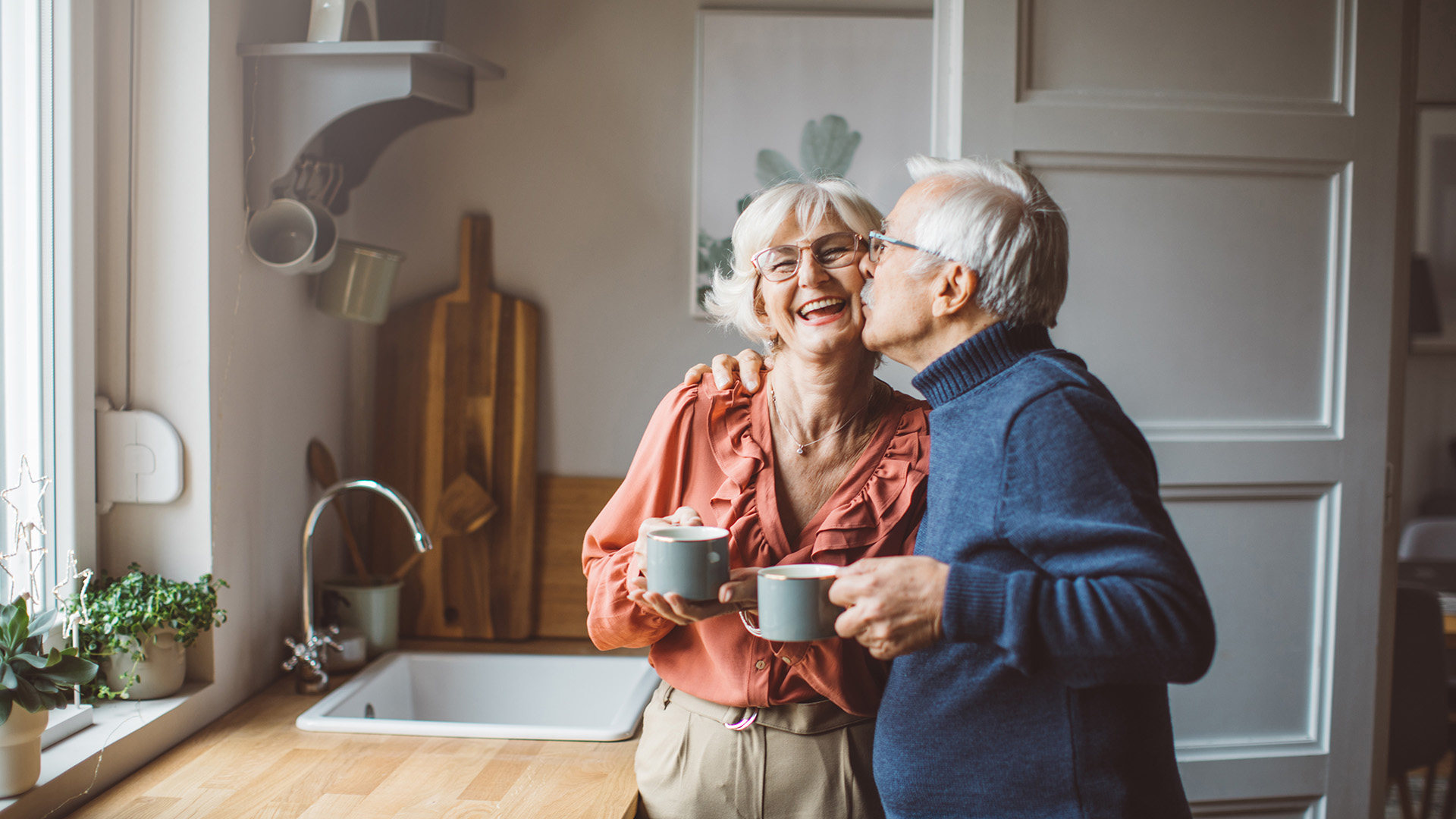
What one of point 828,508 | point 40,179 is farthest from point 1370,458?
point 40,179

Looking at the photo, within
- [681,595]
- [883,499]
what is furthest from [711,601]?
[883,499]

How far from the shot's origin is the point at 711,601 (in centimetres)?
104

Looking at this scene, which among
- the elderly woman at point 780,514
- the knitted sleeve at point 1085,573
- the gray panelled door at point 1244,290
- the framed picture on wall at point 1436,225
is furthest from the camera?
the framed picture on wall at point 1436,225

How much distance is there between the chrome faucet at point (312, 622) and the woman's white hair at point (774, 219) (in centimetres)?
73

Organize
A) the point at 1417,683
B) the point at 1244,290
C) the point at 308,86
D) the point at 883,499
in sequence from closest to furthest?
the point at 883,499
the point at 308,86
the point at 1244,290
the point at 1417,683

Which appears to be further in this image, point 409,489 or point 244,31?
point 409,489

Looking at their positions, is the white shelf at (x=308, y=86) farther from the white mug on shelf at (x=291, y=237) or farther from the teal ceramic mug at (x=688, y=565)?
the teal ceramic mug at (x=688, y=565)

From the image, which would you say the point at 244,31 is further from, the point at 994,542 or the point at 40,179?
the point at 994,542

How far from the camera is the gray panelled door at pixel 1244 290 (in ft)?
5.54

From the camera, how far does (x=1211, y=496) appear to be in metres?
1.75

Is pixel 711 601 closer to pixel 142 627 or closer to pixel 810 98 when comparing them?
pixel 142 627

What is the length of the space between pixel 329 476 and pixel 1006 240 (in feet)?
4.83

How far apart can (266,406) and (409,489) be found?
0.44 m

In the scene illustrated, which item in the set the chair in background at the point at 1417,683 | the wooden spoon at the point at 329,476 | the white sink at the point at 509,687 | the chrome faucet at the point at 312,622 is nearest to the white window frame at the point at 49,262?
the chrome faucet at the point at 312,622
